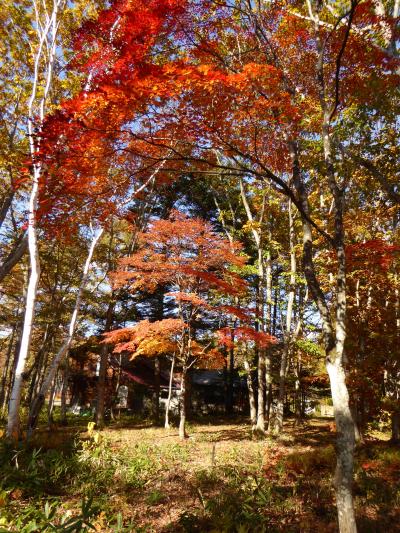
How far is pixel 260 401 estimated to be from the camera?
14.9 metres

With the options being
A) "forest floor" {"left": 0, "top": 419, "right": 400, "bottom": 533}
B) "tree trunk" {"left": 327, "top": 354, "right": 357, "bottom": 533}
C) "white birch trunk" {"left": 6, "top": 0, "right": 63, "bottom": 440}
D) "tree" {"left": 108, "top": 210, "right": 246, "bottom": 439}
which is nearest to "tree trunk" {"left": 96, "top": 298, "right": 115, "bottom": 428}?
"tree" {"left": 108, "top": 210, "right": 246, "bottom": 439}

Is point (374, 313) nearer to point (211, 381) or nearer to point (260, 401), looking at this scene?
point (260, 401)

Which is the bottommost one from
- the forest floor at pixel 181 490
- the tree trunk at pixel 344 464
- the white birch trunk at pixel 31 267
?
the forest floor at pixel 181 490

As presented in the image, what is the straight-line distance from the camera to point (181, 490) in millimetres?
6969

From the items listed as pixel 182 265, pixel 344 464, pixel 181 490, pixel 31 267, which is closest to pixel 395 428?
pixel 181 490

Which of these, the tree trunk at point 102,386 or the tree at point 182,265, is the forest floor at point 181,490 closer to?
the tree at point 182,265

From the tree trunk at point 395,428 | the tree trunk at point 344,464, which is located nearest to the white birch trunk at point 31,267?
the tree trunk at point 344,464

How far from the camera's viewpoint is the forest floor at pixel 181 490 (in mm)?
5180

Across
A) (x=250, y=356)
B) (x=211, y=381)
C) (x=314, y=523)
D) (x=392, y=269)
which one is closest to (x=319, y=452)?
(x=314, y=523)

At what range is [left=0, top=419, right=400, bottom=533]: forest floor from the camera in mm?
5180

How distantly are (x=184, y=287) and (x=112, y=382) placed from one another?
15.3m

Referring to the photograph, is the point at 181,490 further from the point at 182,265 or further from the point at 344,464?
the point at 182,265

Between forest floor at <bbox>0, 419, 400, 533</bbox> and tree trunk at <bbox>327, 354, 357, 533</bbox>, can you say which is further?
forest floor at <bbox>0, 419, 400, 533</bbox>

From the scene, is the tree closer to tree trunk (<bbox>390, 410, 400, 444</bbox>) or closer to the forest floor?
the forest floor
